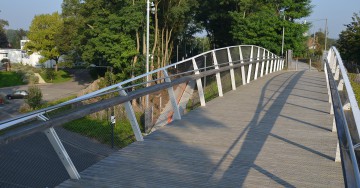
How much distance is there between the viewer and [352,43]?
46531 mm

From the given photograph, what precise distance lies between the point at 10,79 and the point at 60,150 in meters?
67.4

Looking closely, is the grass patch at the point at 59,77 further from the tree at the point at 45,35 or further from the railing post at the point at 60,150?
the railing post at the point at 60,150

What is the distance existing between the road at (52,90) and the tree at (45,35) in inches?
241

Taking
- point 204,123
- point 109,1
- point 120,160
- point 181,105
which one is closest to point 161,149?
point 120,160

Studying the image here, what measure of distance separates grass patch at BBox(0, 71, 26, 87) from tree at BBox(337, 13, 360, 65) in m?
46.5

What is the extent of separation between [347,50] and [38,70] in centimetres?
5009

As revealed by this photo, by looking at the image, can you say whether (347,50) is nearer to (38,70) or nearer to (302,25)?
(302,25)

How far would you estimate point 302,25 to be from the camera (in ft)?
163

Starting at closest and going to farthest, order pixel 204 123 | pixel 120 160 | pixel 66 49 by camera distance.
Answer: pixel 120 160
pixel 204 123
pixel 66 49

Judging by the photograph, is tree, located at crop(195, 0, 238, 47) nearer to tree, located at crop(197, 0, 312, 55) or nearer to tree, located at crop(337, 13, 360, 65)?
tree, located at crop(197, 0, 312, 55)

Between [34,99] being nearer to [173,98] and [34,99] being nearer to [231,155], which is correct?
[173,98]

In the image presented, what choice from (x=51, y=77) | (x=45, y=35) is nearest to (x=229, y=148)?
(x=51, y=77)

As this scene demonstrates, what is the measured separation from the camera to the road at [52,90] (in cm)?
4079

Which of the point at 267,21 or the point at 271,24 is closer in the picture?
the point at 267,21
